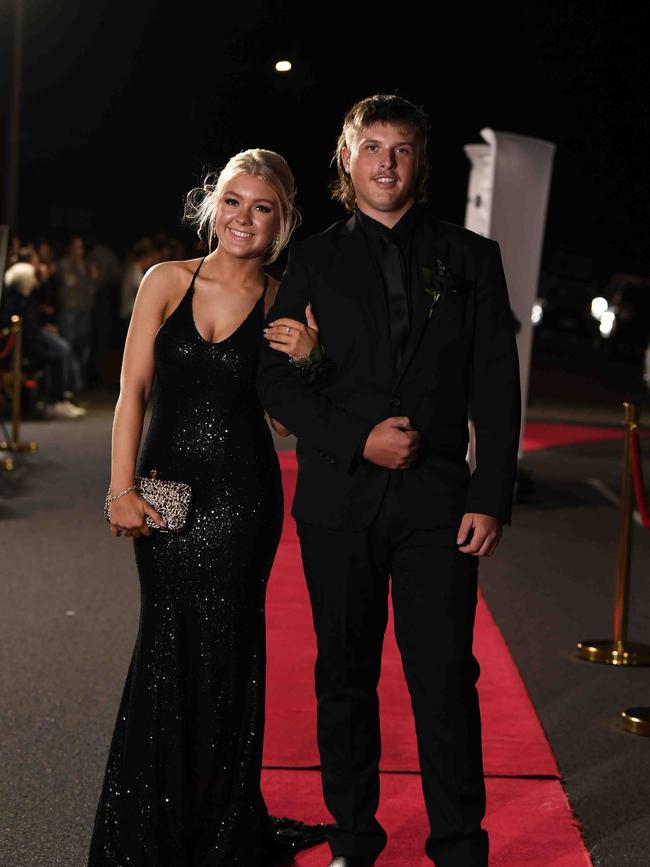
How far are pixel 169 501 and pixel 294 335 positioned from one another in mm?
539

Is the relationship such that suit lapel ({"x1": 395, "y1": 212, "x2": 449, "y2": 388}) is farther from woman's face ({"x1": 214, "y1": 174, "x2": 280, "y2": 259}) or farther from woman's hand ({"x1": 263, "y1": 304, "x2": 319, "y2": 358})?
woman's face ({"x1": 214, "y1": 174, "x2": 280, "y2": 259})

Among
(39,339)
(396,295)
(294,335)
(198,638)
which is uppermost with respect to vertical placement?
(39,339)

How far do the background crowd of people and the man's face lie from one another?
11.2 m

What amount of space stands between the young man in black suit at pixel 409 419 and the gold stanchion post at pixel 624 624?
2.78 meters

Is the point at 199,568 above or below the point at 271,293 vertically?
below

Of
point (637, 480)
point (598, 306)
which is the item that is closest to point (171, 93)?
point (598, 306)

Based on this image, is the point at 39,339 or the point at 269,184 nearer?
the point at 269,184

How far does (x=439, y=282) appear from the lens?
316 cm

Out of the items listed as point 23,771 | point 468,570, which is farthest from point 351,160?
point 23,771

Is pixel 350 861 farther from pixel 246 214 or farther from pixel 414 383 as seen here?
pixel 246 214

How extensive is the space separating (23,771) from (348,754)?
54.4 inches

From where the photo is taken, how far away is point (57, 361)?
16.1 m

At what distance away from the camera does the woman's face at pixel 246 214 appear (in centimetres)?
346

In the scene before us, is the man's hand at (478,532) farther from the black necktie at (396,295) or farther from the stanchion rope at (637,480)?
the stanchion rope at (637,480)
